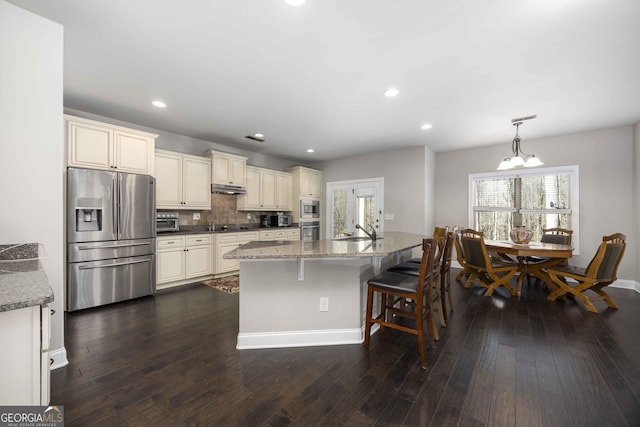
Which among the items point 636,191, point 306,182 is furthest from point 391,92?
point 636,191

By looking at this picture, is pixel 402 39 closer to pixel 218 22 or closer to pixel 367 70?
pixel 367 70

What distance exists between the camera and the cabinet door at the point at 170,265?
12.7ft

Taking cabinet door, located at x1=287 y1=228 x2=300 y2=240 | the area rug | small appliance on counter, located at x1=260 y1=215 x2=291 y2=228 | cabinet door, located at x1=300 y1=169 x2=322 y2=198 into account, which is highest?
cabinet door, located at x1=300 y1=169 x2=322 y2=198

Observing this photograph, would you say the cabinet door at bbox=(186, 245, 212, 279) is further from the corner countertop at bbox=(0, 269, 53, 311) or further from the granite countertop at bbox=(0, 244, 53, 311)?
the corner countertop at bbox=(0, 269, 53, 311)

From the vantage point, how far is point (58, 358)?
197cm

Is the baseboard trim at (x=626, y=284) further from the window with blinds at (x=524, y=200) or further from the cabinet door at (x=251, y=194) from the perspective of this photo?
the cabinet door at (x=251, y=194)

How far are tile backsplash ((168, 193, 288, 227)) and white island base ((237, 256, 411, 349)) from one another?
297cm

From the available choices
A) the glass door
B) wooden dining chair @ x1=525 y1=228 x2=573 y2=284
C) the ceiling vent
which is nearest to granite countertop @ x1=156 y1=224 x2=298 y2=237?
the glass door

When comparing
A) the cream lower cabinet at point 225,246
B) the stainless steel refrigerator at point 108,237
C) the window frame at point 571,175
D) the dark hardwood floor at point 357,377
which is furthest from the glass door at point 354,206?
the stainless steel refrigerator at point 108,237

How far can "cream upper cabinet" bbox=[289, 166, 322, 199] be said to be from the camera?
20.1 feet

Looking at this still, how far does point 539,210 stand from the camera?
4770 millimetres

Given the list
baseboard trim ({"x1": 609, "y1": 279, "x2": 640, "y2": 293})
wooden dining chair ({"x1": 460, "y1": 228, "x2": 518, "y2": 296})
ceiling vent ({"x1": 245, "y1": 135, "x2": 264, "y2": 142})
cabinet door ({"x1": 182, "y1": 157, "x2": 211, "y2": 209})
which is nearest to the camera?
wooden dining chair ({"x1": 460, "y1": 228, "x2": 518, "y2": 296})

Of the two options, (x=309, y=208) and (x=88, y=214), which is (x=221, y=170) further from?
(x=309, y=208)

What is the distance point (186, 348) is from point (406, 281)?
2.00 m
